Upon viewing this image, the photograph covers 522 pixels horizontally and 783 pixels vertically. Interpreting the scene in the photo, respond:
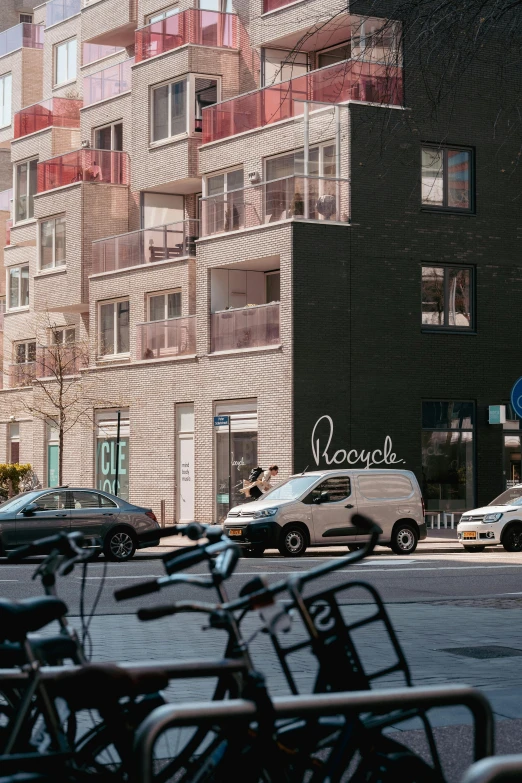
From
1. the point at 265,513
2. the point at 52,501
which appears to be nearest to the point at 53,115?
the point at 52,501

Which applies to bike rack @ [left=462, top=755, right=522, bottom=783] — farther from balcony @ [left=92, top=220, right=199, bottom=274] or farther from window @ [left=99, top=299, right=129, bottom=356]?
window @ [left=99, top=299, right=129, bottom=356]

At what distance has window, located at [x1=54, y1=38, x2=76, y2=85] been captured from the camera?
5031 centimetres

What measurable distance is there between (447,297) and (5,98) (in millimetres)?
25790

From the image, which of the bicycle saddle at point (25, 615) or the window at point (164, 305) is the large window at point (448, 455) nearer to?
the window at point (164, 305)

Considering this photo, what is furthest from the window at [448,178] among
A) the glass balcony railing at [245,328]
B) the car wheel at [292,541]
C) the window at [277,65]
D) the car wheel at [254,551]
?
the car wheel at [254,551]

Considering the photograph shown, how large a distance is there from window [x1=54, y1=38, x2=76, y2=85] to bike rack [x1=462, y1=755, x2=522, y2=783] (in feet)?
161

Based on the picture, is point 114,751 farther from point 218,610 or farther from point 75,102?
point 75,102

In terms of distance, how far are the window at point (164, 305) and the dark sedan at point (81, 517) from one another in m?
13.2

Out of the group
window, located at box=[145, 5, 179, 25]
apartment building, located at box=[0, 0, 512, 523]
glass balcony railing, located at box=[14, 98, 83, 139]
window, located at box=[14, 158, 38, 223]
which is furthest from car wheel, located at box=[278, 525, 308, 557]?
window, located at box=[14, 158, 38, 223]

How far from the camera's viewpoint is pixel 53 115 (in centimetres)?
4722

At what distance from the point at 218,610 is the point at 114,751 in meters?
0.57

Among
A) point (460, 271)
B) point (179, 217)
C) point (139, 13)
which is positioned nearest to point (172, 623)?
point (460, 271)

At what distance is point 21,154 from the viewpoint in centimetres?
4847

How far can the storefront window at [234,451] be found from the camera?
35750 millimetres
